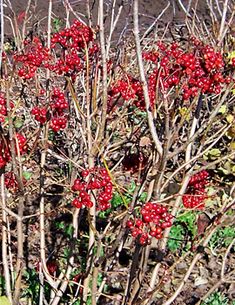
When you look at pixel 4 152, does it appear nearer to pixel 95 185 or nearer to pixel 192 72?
pixel 95 185

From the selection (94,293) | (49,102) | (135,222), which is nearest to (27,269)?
(94,293)

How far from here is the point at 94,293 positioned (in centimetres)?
262

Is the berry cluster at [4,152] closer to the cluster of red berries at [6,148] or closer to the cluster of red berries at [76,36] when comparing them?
the cluster of red berries at [6,148]

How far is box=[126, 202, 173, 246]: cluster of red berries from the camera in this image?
2.05 metres

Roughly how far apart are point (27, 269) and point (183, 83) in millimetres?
2163

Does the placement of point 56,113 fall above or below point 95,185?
above

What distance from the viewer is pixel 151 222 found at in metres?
2.08

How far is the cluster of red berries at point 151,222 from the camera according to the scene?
2051mm

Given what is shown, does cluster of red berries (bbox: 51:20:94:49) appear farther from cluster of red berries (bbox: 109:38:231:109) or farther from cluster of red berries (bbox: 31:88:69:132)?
cluster of red berries (bbox: 109:38:231:109)

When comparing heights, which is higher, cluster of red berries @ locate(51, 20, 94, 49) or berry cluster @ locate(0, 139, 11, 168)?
cluster of red berries @ locate(51, 20, 94, 49)

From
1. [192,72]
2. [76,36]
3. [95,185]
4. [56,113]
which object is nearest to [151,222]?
[95,185]

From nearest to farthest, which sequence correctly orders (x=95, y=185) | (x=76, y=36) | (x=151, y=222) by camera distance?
(x=151, y=222)
(x=95, y=185)
(x=76, y=36)

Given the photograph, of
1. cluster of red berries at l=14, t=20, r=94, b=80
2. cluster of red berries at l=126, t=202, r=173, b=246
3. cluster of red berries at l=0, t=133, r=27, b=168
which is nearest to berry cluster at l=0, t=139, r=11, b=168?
cluster of red berries at l=0, t=133, r=27, b=168

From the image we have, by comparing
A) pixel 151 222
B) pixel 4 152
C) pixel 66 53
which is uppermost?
pixel 66 53
